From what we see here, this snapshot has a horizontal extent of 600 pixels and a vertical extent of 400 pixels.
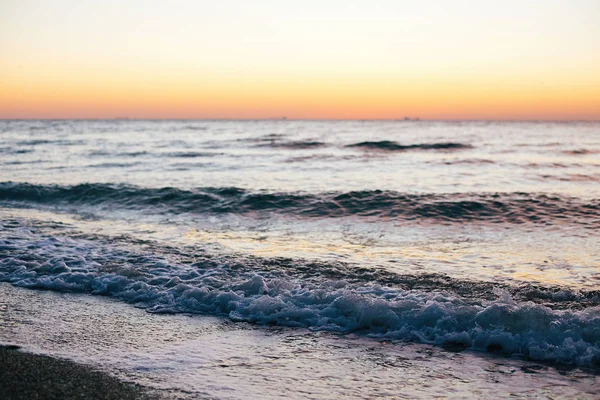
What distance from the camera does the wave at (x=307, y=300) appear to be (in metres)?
5.84

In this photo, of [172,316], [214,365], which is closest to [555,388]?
[214,365]

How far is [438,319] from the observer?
6281 millimetres

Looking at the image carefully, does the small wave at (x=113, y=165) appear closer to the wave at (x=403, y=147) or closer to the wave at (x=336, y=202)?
the wave at (x=336, y=202)

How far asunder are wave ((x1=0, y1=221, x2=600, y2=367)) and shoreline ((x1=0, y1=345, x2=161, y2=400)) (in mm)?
2046

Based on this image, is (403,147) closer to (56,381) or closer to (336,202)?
(336,202)

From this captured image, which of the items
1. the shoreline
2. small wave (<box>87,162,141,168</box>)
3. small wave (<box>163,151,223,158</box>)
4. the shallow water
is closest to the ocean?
the shallow water

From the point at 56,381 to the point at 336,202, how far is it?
38.4 ft

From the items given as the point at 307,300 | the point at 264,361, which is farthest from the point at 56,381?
the point at 307,300

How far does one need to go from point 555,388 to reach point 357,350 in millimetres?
1903

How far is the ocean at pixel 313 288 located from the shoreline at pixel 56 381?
183 mm

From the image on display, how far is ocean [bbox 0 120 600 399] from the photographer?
4.98 m

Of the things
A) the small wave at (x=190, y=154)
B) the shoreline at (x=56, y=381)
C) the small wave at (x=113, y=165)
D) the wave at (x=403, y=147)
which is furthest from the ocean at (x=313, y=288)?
the wave at (x=403, y=147)

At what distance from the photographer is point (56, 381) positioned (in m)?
4.50

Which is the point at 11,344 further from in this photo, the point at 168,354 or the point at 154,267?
the point at 154,267
